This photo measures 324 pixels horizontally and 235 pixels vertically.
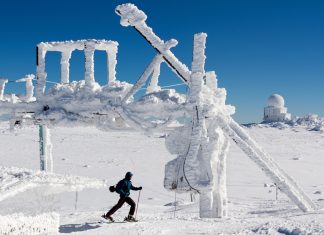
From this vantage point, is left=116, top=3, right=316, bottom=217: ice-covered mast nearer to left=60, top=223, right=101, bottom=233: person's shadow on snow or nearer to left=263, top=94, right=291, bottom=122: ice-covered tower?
left=60, top=223, right=101, bottom=233: person's shadow on snow

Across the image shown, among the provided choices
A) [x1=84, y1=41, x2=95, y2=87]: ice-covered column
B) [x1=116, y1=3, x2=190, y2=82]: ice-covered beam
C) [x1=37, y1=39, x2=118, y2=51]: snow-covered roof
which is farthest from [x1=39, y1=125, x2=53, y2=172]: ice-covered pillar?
[x1=116, y1=3, x2=190, y2=82]: ice-covered beam

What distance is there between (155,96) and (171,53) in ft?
4.06

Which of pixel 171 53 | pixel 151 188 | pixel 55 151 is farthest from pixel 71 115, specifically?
pixel 55 151

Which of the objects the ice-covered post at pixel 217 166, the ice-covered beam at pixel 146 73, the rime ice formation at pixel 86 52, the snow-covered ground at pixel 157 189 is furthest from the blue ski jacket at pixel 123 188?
the rime ice formation at pixel 86 52

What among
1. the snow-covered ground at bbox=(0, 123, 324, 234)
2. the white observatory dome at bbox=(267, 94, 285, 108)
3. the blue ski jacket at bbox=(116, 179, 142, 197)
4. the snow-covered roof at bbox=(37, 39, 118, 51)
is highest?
the white observatory dome at bbox=(267, 94, 285, 108)

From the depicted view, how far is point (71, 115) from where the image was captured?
42.9 feet

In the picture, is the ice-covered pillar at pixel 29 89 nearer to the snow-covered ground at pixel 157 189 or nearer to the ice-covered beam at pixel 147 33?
the snow-covered ground at pixel 157 189

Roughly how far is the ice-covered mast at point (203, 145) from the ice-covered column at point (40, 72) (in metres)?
2.86

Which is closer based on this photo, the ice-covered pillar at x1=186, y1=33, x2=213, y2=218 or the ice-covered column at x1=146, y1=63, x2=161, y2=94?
the ice-covered pillar at x1=186, y1=33, x2=213, y2=218

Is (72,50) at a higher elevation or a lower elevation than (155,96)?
higher

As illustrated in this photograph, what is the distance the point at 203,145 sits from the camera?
11.6 metres

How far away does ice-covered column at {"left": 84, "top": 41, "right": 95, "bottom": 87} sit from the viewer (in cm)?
1284

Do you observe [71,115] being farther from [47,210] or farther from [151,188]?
[151,188]

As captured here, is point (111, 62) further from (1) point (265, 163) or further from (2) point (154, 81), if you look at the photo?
(1) point (265, 163)
